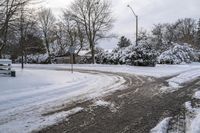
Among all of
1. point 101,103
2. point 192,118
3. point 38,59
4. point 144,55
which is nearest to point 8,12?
point 101,103

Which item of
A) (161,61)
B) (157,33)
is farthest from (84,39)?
(157,33)

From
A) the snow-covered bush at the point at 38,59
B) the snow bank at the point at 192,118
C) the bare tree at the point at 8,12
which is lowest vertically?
the snow bank at the point at 192,118

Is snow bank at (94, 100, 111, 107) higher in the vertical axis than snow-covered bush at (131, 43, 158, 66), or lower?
lower

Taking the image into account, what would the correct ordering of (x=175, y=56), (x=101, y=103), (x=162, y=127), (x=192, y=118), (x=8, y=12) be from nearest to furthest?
(x=162, y=127), (x=192, y=118), (x=101, y=103), (x=8, y=12), (x=175, y=56)

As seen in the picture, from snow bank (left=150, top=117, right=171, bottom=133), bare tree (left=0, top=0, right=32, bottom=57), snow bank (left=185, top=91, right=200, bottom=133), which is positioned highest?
bare tree (left=0, top=0, right=32, bottom=57)

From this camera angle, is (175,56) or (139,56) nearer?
(139,56)

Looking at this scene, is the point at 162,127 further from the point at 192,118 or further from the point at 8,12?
the point at 8,12

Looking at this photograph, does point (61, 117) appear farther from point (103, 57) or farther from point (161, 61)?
point (103, 57)

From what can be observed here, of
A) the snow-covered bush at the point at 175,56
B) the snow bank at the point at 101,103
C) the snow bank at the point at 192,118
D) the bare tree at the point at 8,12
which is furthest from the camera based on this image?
the snow-covered bush at the point at 175,56

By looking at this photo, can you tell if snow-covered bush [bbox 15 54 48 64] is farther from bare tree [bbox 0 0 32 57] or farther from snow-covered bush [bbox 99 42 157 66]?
bare tree [bbox 0 0 32 57]

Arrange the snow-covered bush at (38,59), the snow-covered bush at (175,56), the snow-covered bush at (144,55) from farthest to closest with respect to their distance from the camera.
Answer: the snow-covered bush at (38,59) < the snow-covered bush at (175,56) < the snow-covered bush at (144,55)

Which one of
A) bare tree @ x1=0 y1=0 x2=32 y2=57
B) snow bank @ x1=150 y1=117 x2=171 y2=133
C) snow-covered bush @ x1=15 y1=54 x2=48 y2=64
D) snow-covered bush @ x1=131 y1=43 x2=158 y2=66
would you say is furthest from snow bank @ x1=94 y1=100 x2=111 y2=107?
snow-covered bush @ x1=15 y1=54 x2=48 y2=64

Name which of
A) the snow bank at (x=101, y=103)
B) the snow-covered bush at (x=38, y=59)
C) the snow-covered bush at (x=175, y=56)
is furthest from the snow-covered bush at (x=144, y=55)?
the snow-covered bush at (x=38, y=59)

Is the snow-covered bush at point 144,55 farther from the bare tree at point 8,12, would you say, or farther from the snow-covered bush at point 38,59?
the snow-covered bush at point 38,59
